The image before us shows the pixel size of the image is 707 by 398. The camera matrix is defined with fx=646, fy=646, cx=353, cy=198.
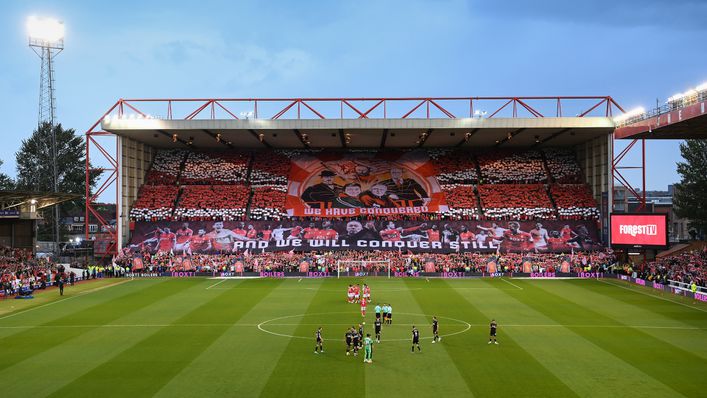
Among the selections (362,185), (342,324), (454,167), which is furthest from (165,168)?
(342,324)

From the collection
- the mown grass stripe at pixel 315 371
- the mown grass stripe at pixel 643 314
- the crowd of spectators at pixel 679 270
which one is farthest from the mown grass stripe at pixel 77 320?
the crowd of spectators at pixel 679 270

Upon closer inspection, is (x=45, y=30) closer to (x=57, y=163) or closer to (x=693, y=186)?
(x=57, y=163)

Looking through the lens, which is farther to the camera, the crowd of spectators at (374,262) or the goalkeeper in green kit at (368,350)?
the crowd of spectators at (374,262)

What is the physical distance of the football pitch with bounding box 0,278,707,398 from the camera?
21953mm

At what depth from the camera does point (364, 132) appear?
73.0 metres

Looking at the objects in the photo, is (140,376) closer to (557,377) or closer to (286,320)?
(286,320)

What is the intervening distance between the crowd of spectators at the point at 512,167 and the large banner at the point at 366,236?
910 centimetres

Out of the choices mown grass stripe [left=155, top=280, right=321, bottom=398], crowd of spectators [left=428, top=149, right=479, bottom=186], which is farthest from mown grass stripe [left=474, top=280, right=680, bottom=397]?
Answer: crowd of spectators [left=428, top=149, right=479, bottom=186]

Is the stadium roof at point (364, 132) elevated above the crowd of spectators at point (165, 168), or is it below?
above

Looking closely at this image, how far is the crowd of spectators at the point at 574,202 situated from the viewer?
71500 millimetres

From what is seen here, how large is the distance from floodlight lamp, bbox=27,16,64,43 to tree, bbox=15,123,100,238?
28.8m

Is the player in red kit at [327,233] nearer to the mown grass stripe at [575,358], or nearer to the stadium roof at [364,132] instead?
the stadium roof at [364,132]

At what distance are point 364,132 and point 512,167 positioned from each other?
19.9 meters

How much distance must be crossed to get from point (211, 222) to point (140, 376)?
4868 centimetres
